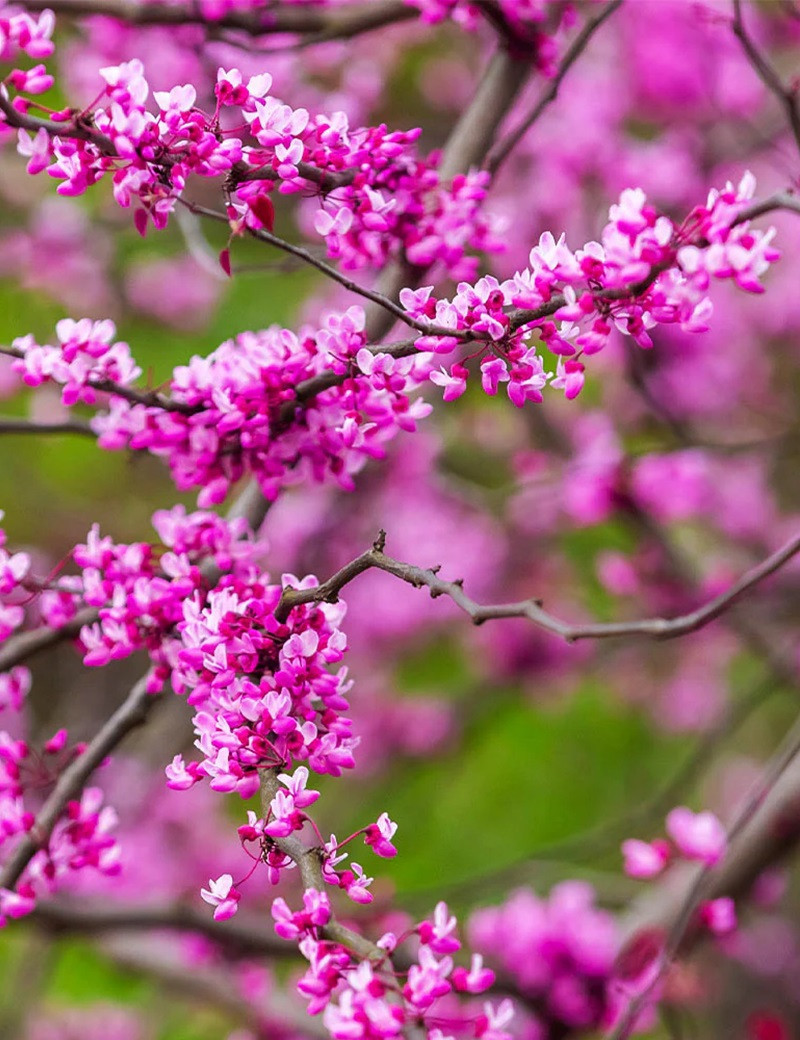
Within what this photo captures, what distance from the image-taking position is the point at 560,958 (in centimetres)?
246

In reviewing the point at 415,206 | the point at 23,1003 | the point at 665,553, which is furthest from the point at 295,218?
the point at 23,1003

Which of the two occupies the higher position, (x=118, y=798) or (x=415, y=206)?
(x=415, y=206)

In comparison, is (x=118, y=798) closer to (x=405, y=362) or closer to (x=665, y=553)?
(x=665, y=553)

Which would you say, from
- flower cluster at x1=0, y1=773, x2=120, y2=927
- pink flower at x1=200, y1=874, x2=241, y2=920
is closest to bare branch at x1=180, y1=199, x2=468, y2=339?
pink flower at x1=200, y1=874, x2=241, y2=920

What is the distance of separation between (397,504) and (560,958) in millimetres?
1699

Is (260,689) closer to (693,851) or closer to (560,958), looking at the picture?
(693,851)

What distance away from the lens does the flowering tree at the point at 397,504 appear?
1.19 m

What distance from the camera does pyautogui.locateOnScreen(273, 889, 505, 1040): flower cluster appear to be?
1.02m

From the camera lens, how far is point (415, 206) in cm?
160

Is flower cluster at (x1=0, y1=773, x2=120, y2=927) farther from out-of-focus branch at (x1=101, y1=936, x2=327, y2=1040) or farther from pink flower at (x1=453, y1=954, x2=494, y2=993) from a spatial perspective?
out-of-focus branch at (x1=101, y1=936, x2=327, y2=1040)

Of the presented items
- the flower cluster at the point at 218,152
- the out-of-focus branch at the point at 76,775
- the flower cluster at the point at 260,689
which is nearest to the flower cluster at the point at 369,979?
the flower cluster at the point at 260,689

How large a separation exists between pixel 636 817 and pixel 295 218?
1.80m

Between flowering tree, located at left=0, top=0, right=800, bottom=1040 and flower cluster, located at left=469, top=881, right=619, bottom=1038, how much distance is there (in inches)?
0.4

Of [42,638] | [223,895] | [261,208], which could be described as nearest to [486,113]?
[261,208]
